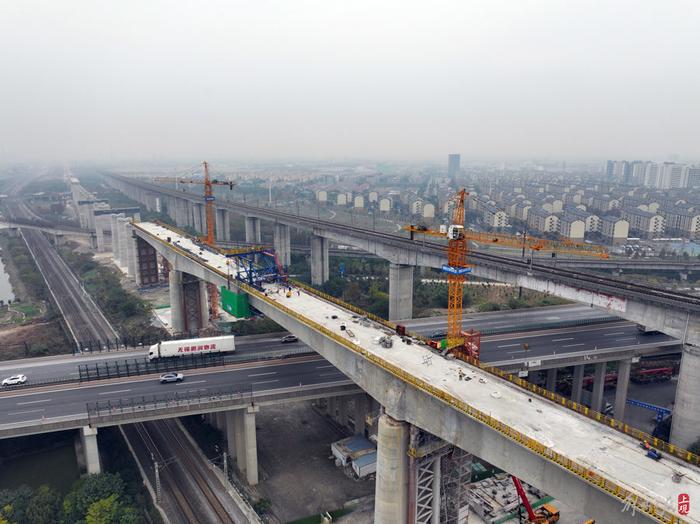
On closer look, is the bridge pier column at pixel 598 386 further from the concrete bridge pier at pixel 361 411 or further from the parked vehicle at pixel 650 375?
the concrete bridge pier at pixel 361 411

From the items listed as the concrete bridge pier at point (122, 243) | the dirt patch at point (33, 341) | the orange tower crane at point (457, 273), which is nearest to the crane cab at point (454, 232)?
the orange tower crane at point (457, 273)

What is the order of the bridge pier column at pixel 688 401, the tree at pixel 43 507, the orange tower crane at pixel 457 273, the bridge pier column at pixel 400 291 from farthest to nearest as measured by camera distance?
the bridge pier column at pixel 400 291, the orange tower crane at pixel 457 273, the bridge pier column at pixel 688 401, the tree at pixel 43 507

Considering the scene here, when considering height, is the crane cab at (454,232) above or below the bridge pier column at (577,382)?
above

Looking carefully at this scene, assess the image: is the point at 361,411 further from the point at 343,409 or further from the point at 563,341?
the point at 563,341

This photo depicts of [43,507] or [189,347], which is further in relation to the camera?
[189,347]

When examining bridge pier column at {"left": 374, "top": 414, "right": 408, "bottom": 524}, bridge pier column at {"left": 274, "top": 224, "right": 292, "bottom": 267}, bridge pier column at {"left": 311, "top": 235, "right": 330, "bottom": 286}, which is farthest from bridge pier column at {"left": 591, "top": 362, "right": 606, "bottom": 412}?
bridge pier column at {"left": 274, "top": 224, "right": 292, "bottom": 267}

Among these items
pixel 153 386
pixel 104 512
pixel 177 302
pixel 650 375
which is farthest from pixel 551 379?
pixel 177 302

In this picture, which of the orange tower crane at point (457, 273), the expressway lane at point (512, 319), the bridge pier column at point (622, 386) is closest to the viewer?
the orange tower crane at point (457, 273)
